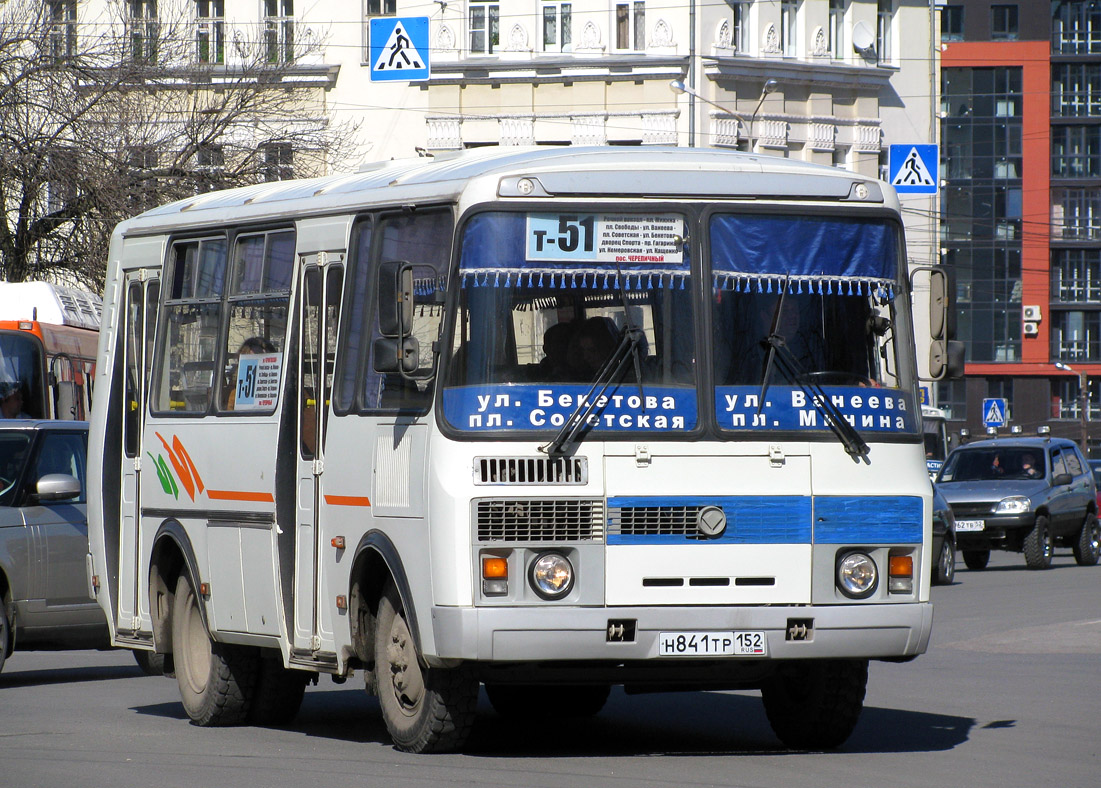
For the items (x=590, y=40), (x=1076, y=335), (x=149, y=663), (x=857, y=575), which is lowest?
(x=149, y=663)

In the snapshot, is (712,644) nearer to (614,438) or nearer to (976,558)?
(614,438)

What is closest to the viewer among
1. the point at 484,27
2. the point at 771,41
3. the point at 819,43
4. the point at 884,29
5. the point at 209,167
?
the point at 209,167

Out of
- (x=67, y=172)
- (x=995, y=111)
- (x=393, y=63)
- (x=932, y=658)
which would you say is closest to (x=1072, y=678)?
(x=932, y=658)

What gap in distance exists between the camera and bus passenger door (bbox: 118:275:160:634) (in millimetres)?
12305

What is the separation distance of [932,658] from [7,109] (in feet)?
69.5

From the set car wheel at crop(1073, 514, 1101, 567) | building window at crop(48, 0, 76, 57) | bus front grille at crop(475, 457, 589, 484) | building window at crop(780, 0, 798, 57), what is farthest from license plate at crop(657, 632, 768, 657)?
building window at crop(780, 0, 798, 57)

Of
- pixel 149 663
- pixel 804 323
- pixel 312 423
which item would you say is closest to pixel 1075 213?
pixel 149 663

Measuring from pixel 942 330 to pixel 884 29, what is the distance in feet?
164

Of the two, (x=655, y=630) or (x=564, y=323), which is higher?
(x=564, y=323)

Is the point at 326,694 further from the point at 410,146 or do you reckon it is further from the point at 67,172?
the point at 410,146

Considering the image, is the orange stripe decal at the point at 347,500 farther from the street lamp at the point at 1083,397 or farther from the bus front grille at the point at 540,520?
the street lamp at the point at 1083,397

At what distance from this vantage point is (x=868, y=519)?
9.49 meters

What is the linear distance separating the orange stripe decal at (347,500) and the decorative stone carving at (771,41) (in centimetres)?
4539

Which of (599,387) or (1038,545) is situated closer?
(599,387)
